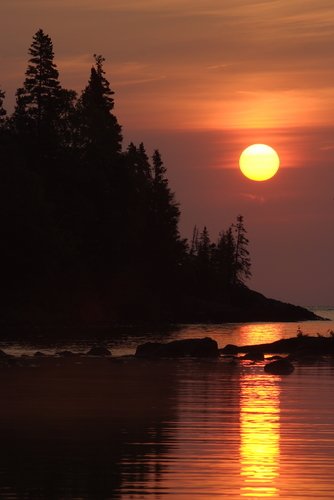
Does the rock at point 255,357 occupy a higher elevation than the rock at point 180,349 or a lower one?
lower

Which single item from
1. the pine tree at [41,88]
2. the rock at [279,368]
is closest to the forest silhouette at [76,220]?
the pine tree at [41,88]

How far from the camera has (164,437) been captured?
25.2 meters

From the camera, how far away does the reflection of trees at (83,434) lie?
63.3 feet

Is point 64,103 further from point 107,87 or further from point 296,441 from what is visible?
point 296,441

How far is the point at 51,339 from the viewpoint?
75250 millimetres

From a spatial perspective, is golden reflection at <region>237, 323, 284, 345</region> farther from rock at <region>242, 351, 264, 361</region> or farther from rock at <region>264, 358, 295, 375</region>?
rock at <region>264, 358, 295, 375</region>

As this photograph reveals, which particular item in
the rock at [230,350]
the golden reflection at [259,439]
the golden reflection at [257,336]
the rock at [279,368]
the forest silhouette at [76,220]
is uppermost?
the forest silhouette at [76,220]

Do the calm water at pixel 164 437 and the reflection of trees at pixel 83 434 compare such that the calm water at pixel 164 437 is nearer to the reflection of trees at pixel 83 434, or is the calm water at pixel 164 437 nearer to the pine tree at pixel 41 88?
the reflection of trees at pixel 83 434

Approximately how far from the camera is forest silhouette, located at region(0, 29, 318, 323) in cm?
10438

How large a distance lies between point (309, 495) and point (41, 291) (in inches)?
3538

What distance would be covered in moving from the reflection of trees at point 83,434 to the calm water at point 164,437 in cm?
2

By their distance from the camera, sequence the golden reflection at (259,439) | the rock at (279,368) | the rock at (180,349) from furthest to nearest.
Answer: the rock at (180,349) < the rock at (279,368) < the golden reflection at (259,439)

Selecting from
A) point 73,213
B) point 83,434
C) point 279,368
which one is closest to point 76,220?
point 73,213

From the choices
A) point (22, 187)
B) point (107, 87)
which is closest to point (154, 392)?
point (22, 187)
